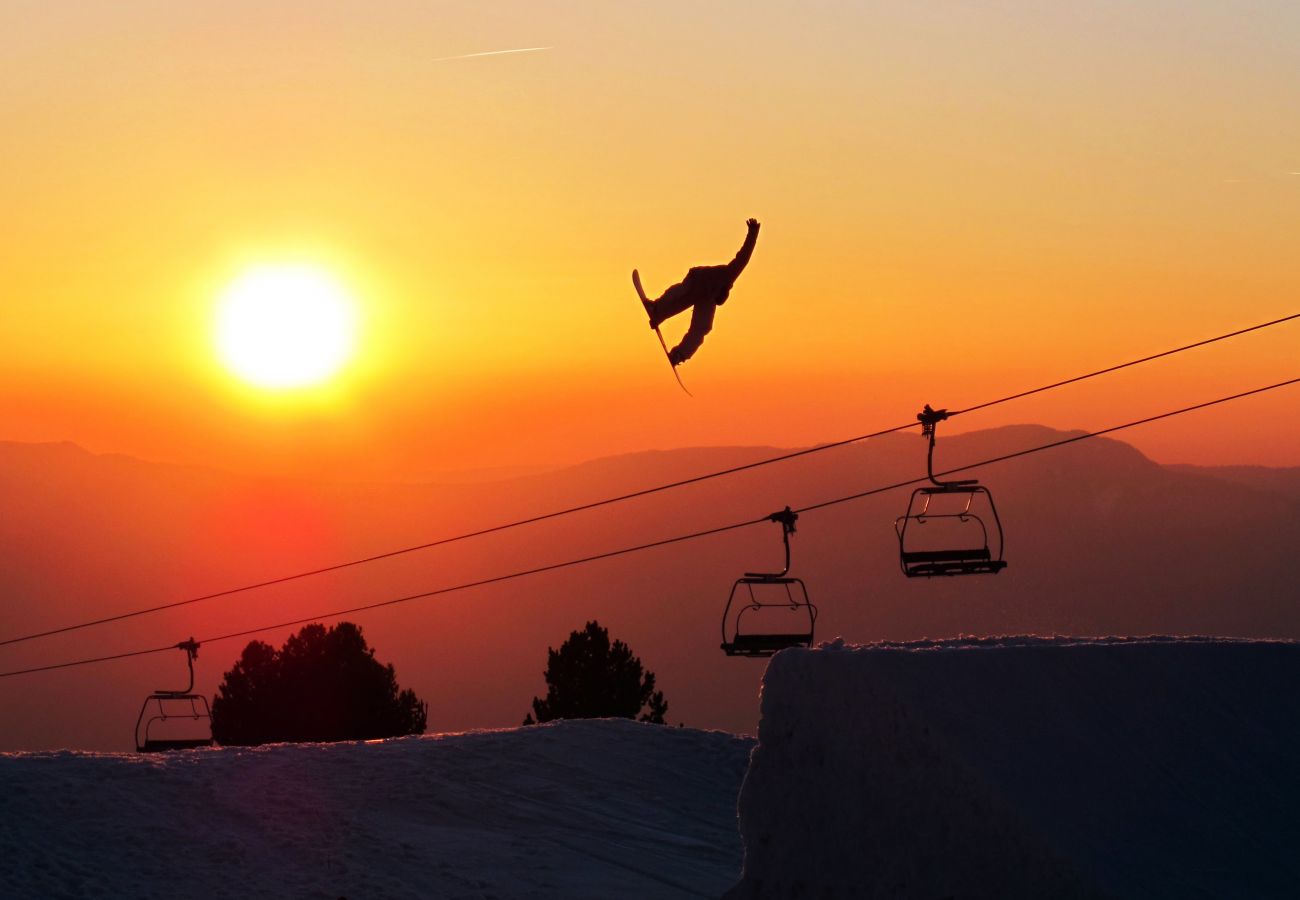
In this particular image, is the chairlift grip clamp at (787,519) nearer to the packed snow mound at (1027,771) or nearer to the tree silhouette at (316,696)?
the packed snow mound at (1027,771)

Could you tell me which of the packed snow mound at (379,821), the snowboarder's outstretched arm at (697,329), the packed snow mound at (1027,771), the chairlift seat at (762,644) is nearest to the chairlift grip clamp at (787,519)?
the chairlift seat at (762,644)

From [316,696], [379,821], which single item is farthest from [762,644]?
[316,696]

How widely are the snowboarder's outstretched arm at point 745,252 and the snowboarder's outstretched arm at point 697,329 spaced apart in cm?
44

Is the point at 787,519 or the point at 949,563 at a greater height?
the point at 787,519

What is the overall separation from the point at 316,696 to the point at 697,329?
199 ft

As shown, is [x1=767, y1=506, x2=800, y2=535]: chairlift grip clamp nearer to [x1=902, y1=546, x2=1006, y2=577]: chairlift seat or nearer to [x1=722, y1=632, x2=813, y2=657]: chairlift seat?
[x1=722, y1=632, x2=813, y2=657]: chairlift seat

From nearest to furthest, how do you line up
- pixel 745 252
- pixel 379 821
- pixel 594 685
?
1. pixel 745 252
2. pixel 379 821
3. pixel 594 685

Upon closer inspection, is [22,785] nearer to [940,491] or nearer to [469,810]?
[469,810]

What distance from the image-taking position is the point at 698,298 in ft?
48.9

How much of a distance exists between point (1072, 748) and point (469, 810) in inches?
615

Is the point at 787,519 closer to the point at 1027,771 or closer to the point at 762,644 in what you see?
the point at 762,644

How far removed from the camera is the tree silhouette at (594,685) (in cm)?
6084

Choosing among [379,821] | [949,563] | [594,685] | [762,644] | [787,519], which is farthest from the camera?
[594,685]

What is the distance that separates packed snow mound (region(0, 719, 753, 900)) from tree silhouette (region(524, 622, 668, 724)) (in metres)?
28.2
